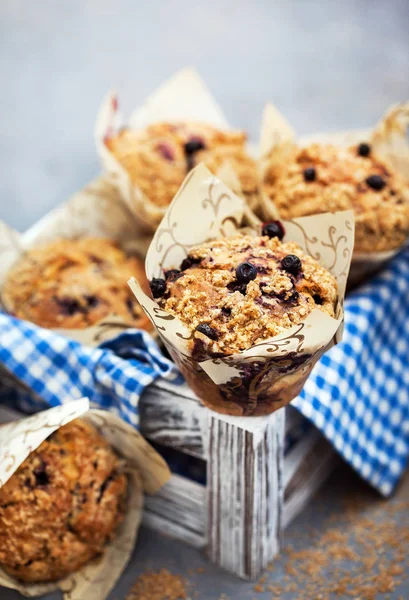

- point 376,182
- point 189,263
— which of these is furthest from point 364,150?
point 189,263

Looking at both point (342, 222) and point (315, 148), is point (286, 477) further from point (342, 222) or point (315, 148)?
point (315, 148)

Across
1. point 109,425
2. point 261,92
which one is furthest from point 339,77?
point 109,425

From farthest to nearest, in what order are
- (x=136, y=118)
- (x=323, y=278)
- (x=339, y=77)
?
(x=339, y=77) → (x=136, y=118) → (x=323, y=278)

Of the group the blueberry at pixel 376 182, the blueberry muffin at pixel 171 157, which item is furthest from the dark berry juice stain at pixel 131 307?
the blueberry at pixel 376 182

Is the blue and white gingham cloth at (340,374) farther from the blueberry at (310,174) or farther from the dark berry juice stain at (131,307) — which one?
the blueberry at (310,174)

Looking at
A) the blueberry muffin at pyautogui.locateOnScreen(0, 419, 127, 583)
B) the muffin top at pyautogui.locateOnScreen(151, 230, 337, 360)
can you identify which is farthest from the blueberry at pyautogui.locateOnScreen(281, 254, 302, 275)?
the blueberry muffin at pyautogui.locateOnScreen(0, 419, 127, 583)

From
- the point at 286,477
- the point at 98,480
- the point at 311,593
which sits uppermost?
the point at 98,480

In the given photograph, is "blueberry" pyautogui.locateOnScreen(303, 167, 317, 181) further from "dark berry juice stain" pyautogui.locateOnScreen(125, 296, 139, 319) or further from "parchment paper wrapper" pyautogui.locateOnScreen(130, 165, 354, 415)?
"dark berry juice stain" pyautogui.locateOnScreen(125, 296, 139, 319)

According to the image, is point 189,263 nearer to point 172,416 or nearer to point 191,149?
point 172,416
